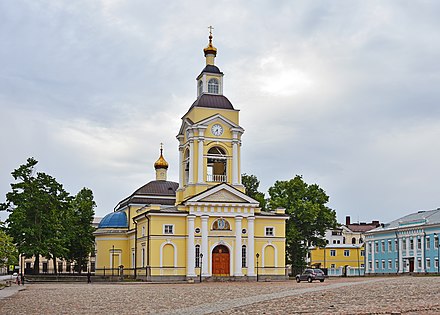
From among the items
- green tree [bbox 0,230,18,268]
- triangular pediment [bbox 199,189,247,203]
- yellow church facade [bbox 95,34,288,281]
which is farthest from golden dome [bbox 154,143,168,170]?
green tree [bbox 0,230,18,268]

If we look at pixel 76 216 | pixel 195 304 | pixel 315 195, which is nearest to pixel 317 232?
pixel 315 195

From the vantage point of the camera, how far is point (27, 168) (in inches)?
2414

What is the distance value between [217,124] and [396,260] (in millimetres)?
34101

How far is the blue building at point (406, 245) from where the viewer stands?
2908 inches

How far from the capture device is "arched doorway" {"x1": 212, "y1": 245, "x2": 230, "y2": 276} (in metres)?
55.6

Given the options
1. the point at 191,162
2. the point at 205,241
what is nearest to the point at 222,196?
the point at 205,241

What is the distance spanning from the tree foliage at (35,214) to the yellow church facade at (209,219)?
7.17 m

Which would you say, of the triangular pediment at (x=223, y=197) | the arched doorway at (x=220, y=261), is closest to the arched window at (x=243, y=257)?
the arched doorway at (x=220, y=261)

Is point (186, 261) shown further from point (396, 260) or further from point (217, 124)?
point (396, 260)

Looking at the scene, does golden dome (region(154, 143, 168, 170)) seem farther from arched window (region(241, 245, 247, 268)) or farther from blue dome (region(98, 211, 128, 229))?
arched window (region(241, 245, 247, 268))

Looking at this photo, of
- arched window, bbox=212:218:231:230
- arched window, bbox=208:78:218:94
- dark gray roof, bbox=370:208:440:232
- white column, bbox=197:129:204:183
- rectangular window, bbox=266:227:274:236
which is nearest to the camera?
arched window, bbox=212:218:231:230

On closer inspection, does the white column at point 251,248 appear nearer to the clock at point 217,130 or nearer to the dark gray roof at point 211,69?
the clock at point 217,130

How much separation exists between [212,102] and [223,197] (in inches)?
354

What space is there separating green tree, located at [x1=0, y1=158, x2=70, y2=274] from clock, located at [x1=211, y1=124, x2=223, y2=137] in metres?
16.2
